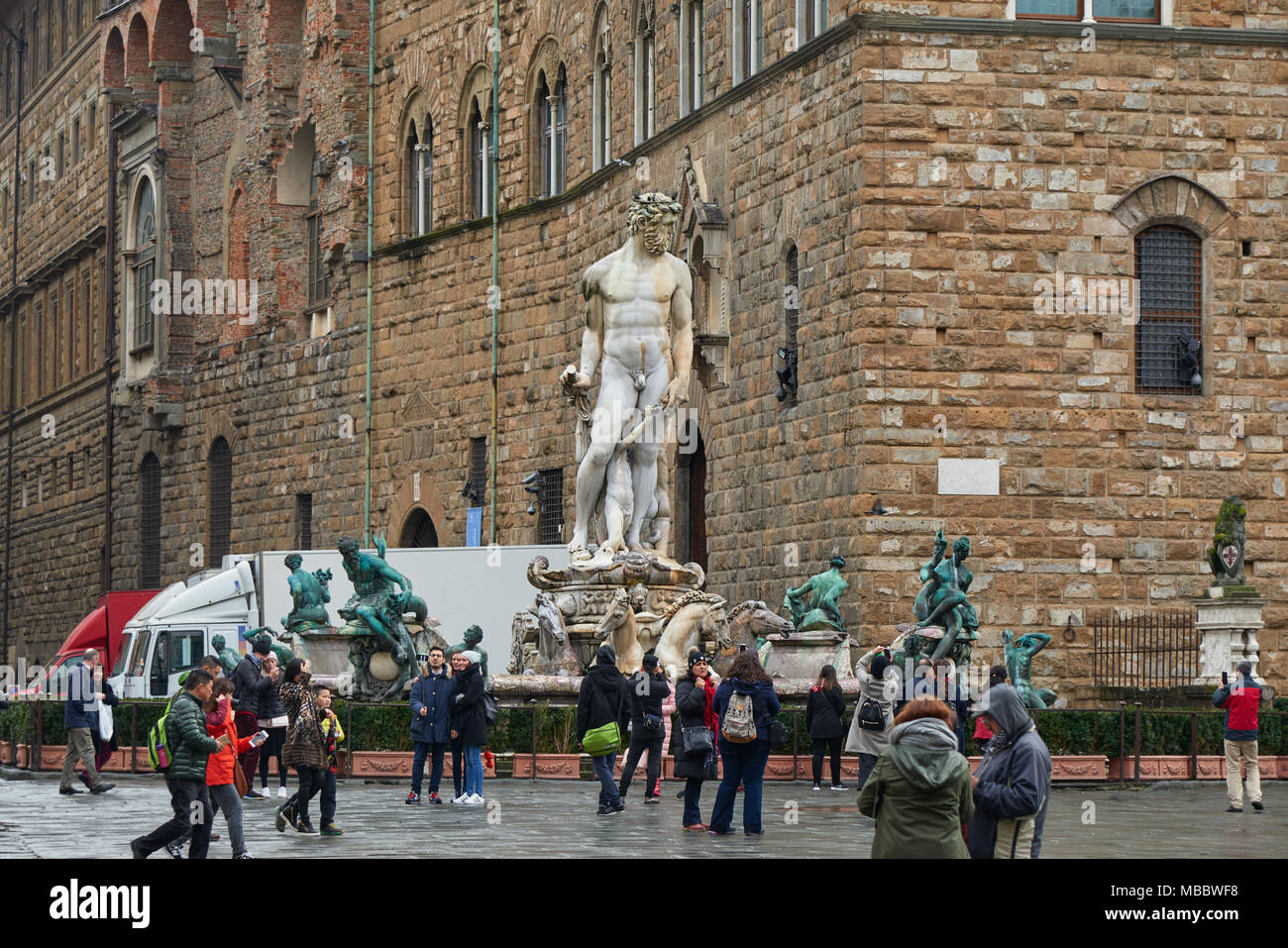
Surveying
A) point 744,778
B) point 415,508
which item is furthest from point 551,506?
point 744,778

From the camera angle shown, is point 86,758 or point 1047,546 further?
point 1047,546

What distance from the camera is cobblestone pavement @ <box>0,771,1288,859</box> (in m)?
16.2

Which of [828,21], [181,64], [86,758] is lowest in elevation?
[86,758]

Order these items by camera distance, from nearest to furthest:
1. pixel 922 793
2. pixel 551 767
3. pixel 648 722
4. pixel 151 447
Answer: pixel 922 793 → pixel 648 722 → pixel 551 767 → pixel 151 447

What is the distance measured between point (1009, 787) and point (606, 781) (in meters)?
7.56

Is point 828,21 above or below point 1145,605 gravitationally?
above

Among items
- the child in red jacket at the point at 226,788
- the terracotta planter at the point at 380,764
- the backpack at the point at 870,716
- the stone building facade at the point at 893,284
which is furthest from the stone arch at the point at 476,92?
the child in red jacket at the point at 226,788

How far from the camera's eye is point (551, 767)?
2294cm

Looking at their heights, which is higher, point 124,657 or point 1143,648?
point 1143,648

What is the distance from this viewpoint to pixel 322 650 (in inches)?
1003

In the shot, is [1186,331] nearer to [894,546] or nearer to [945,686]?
[894,546]

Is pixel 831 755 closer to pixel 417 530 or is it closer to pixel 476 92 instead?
pixel 417 530
